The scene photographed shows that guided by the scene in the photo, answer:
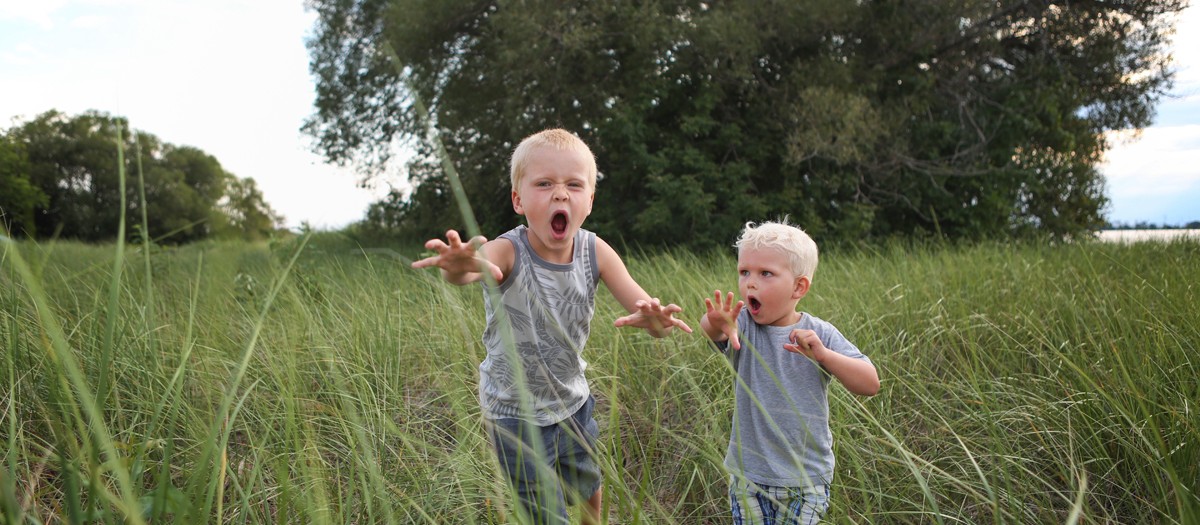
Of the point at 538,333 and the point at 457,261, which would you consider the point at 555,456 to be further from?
the point at 457,261

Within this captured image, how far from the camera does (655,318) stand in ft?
5.79

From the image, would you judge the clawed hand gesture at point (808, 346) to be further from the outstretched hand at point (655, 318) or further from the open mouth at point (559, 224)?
the open mouth at point (559, 224)

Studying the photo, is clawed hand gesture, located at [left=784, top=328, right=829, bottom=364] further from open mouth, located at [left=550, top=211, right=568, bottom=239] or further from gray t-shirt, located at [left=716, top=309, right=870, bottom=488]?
open mouth, located at [left=550, top=211, right=568, bottom=239]

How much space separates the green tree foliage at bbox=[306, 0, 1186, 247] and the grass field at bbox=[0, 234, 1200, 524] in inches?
240

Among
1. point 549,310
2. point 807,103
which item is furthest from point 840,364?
point 807,103

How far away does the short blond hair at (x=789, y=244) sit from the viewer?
177 centimetres

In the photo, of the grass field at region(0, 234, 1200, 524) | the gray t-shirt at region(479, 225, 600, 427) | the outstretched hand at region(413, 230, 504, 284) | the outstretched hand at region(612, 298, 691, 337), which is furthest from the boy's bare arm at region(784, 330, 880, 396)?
the outstretched hand at region(413, 230, 504, 284)

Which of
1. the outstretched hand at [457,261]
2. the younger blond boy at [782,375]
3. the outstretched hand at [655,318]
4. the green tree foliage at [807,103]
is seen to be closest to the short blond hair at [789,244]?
the younger blond boy at [782,375]

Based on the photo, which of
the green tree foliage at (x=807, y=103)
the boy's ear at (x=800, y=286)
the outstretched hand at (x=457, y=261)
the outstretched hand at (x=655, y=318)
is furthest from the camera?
the green tree foliage at (x=807, y=103)

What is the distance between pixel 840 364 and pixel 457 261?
97 centimetres

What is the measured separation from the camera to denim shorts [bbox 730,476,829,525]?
68.7 inches

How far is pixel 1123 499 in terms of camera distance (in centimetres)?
219

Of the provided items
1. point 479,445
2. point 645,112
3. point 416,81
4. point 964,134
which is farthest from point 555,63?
point 479,445

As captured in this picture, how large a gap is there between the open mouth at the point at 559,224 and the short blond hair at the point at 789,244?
46 cm
